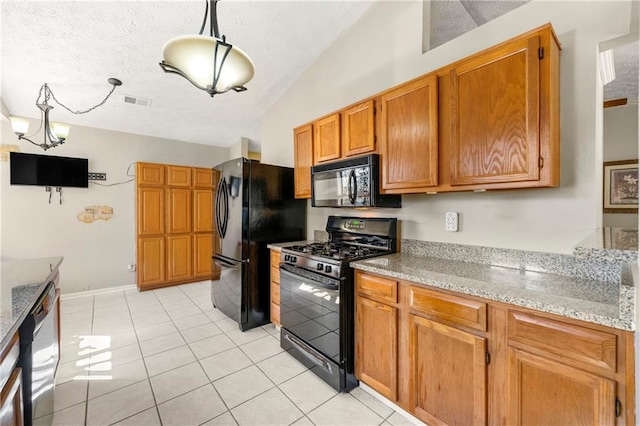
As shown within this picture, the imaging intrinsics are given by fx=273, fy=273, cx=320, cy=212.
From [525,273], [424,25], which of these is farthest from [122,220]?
[525,273]

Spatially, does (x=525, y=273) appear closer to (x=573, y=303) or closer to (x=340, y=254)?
(x=573, y=303)

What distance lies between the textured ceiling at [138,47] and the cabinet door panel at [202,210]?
57.3 inches

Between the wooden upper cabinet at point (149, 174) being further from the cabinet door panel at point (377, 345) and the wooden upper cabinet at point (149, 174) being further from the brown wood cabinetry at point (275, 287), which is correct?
the cabinet door panel at point (377, 345)

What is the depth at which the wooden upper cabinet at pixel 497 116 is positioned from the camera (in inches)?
55.7

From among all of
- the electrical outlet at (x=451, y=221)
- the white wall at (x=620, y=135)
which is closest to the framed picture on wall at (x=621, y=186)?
the white wall at (x=620, y=135)

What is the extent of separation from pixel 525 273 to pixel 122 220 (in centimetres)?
525

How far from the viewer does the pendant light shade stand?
1.29 m

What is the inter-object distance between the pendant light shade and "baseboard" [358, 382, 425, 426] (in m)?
2.20

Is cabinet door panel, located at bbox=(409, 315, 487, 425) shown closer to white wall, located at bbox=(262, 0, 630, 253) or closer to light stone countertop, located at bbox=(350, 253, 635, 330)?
light stone countertop, located at bbox=(350, 253, 635, 330)

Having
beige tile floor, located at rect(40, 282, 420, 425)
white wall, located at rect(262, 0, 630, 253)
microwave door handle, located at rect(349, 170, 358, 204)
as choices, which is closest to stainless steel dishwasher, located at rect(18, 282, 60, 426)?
beige tile floor, located at rect(40, 282, 420, 425)

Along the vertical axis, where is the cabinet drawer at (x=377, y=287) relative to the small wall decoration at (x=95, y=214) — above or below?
below

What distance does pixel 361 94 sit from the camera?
2701 mm

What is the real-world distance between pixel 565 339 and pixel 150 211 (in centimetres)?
498

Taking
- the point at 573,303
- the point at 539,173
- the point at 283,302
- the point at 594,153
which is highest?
the point at 594,153
